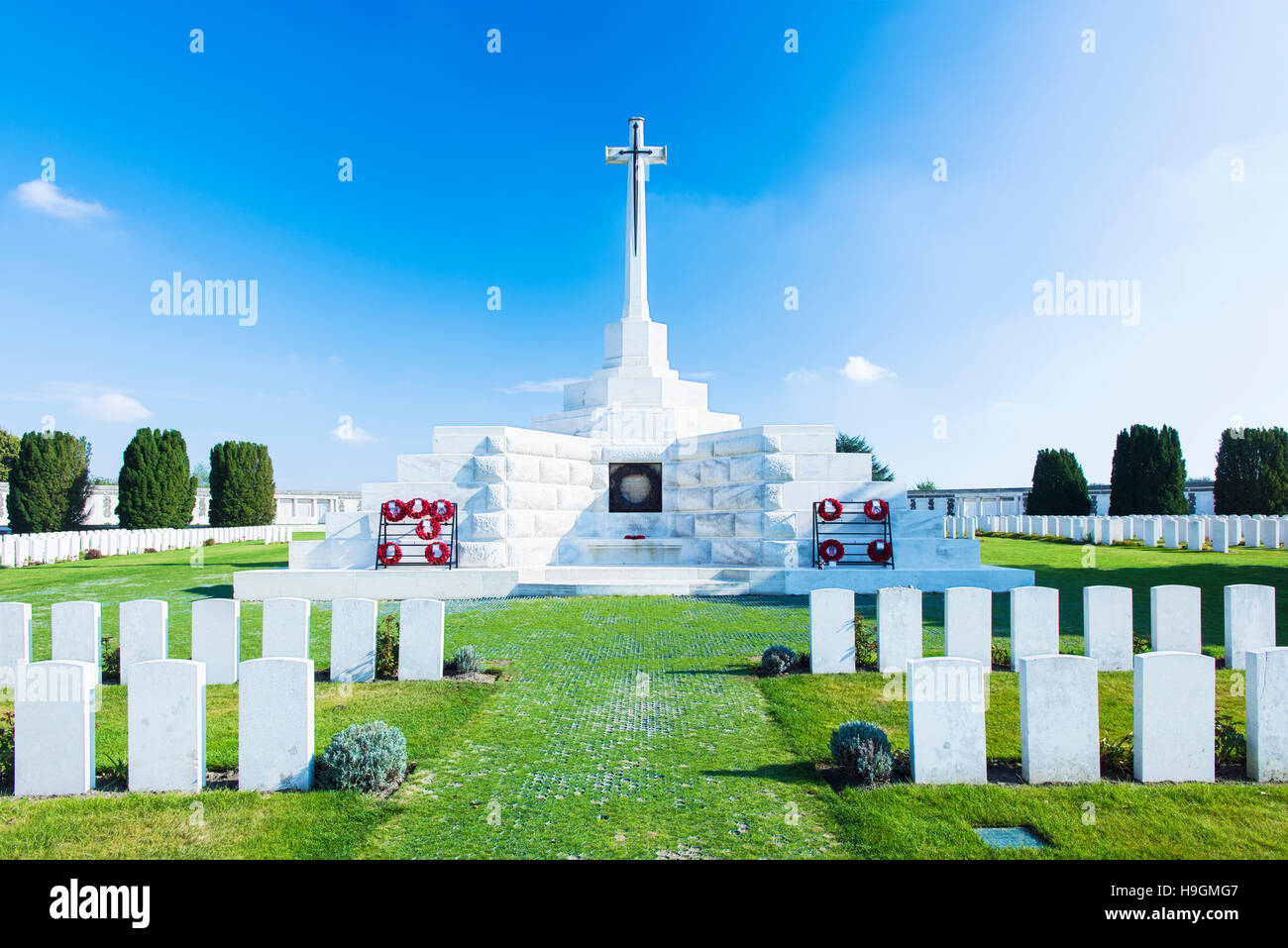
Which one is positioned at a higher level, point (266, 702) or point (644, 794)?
point (266, 702)

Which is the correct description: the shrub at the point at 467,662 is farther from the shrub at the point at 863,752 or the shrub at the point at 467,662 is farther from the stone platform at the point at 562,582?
the stone platform at the point at 562,582

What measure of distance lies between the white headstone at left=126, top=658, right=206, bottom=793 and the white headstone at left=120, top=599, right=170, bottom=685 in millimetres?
3196

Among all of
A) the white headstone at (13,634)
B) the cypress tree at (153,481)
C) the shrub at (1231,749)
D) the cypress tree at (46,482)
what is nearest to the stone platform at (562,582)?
the white headstone at (13,634)

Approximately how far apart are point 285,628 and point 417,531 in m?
7.34

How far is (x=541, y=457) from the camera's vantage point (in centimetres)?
1582

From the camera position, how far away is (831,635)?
7555 mm

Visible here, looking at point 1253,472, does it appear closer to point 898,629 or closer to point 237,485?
point 898,629

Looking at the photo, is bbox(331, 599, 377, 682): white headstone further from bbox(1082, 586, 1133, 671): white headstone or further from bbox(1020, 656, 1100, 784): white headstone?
bbox(1082, 586, 1133, 671): white headstone

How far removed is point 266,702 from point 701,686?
3912 millimetres

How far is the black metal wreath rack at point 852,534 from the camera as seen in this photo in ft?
46.2

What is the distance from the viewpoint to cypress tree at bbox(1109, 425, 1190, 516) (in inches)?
1220

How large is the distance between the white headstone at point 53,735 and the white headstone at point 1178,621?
974cm

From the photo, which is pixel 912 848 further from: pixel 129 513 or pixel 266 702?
pixel 129 513
